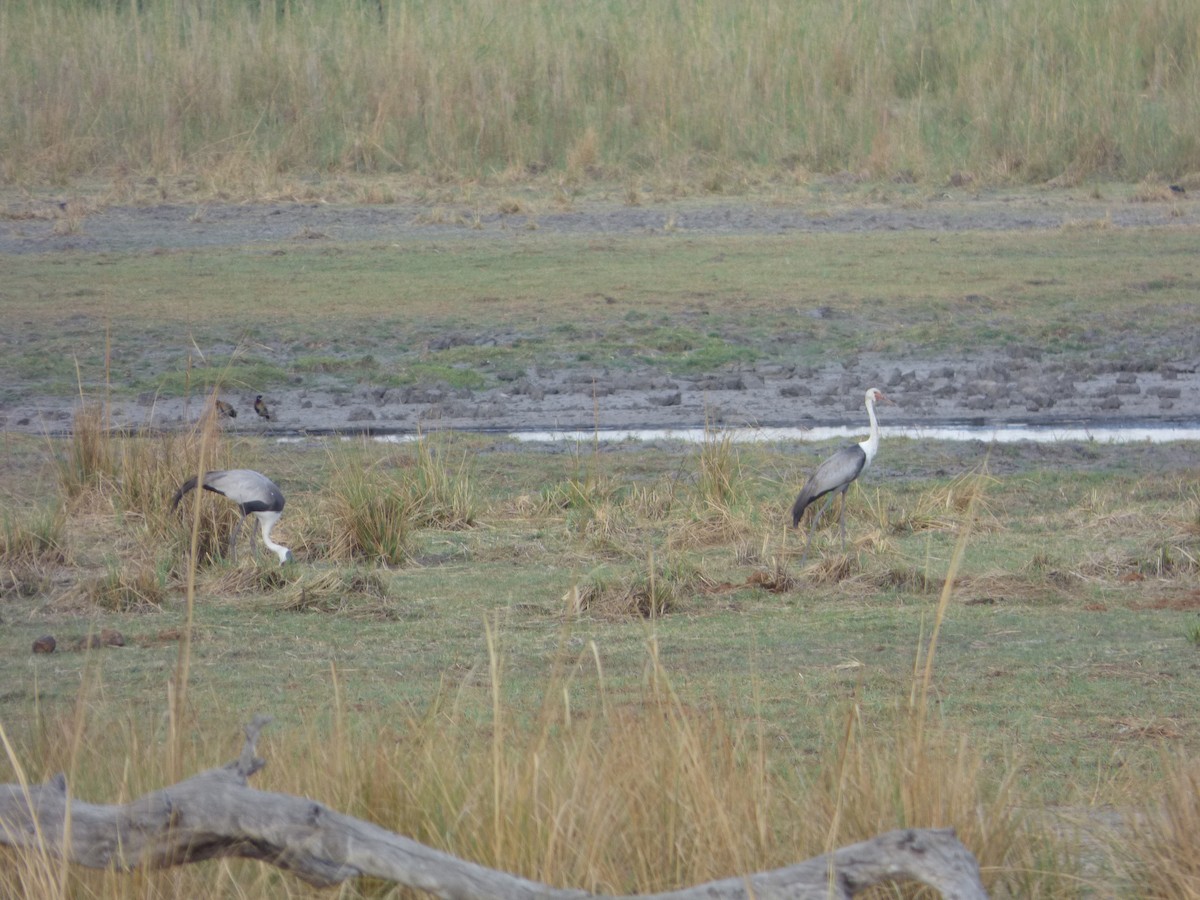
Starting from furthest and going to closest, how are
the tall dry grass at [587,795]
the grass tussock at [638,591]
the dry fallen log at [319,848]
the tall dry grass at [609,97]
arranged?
the tall dry grass at [609,97]
the grass tussock at [638,591]
the tall dry grass at [587,795]
the dry fallen log at [319,848]

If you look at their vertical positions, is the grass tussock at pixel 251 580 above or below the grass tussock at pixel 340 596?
below

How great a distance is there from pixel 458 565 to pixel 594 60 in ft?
44.9

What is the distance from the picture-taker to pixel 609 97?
20.1 metres

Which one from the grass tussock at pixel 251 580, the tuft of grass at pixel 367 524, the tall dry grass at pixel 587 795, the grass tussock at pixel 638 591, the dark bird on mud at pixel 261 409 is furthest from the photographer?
the dark bird on mud at pixel 261 409

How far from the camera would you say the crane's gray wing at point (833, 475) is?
777cm

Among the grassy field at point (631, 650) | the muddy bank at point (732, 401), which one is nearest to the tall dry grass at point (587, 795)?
the grassy field at point (631, 650)

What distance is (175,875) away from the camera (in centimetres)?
345

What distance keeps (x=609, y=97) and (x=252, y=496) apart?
1366cm

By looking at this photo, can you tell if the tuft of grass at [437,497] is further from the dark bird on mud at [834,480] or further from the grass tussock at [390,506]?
the dark bird on mud at [834,480]

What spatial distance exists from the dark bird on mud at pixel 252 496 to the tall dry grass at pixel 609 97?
37.8 ft

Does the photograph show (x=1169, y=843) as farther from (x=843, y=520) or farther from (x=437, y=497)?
(x=437, y=497)

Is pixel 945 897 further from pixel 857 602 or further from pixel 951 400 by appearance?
pixel 951 400

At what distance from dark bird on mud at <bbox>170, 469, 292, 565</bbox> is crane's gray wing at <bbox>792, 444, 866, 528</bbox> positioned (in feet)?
7.65

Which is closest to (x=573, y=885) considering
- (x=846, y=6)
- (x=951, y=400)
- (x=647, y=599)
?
(x=647, y=599)
